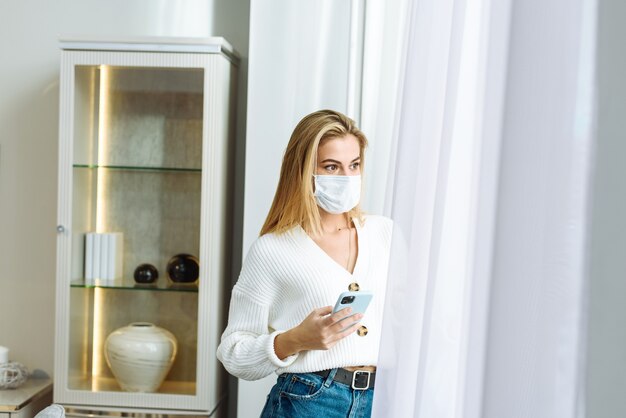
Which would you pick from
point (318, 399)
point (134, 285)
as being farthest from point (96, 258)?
point (318, 399)

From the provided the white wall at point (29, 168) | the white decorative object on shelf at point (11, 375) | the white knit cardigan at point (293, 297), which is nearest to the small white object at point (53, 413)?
the white knit cardigan at point (293, 297)

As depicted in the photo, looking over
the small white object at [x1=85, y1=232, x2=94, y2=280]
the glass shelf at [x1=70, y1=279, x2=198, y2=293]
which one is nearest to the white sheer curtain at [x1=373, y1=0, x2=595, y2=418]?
the glass shelf at [x1=70, y1=279, x2=198, y2=293]

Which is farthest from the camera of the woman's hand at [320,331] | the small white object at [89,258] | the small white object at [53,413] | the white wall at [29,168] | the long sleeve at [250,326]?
the white wall at [29,168]

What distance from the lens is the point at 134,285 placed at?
112 inches

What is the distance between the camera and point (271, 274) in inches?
73.0

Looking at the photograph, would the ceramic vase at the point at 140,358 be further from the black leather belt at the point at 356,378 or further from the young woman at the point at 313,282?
the black leather belt at the point at 356,378

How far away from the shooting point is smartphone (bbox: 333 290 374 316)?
1.58 metres

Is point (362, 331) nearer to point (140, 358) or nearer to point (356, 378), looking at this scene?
point (356, 378)

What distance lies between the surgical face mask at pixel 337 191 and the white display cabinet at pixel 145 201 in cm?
90

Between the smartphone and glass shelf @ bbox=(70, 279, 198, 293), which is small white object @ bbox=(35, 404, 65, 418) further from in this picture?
glass shelf @ bbox=(70, 279, 198, 293)

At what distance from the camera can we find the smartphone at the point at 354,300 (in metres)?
1.58

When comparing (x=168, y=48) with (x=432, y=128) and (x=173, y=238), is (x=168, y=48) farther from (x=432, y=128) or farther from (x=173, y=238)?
(x=432, y=128)

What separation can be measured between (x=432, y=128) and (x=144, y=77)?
2302mm

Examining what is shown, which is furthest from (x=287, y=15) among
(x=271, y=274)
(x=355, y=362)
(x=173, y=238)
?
(x=355, y=362)
